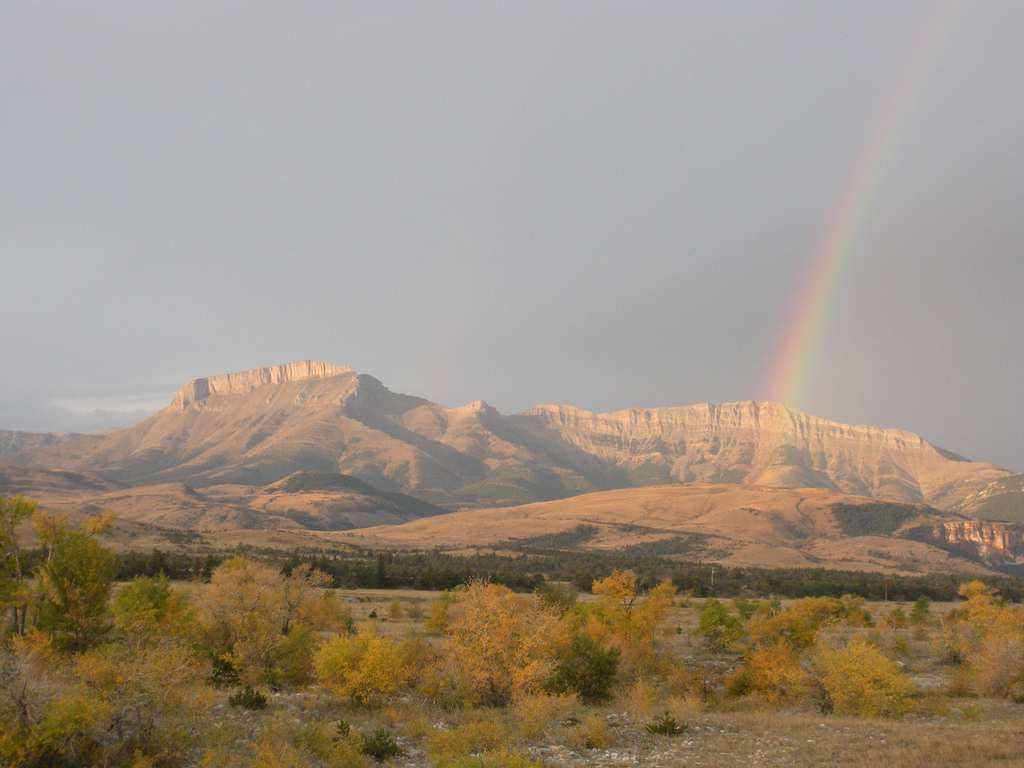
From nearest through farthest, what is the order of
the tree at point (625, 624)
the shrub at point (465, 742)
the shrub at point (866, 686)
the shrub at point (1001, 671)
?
1. the shrub at point (465, 742)
2. the shrub at point (866, 686)
3. the shrub at point (1001, 671)
4. the tree at point (625, 624)

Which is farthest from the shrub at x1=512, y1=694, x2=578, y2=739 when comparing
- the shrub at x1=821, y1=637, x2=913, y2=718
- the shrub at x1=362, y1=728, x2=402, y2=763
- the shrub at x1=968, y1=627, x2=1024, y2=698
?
the shrub at x1=968, y1=627, x2=1024, y2=698

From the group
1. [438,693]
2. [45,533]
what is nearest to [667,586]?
[438,693]

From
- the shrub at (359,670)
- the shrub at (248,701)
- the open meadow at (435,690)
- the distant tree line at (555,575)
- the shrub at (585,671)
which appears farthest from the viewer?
the distant tree line at (555,575)

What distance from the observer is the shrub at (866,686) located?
29.1 metres

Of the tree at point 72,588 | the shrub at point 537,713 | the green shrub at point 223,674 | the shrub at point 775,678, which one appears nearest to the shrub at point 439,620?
the green shrub at point 223,674

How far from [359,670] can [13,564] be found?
55.7ft

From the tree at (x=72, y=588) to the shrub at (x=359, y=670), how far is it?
403 inches

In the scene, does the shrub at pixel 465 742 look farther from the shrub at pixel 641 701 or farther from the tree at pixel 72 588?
the tree at pixel 72 588

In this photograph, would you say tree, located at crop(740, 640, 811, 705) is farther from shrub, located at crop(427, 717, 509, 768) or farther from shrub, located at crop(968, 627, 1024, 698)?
shrub, located at crop(427, 717, 509, 768)

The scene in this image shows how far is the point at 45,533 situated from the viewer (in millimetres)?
29797

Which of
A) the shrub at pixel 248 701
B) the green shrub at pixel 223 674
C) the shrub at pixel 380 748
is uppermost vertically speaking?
the shrub at pixel 380 748

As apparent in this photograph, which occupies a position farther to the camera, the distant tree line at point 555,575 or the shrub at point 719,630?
the distant tree line at point 555,575

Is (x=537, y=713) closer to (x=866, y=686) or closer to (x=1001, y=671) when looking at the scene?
(x=866, y=686)

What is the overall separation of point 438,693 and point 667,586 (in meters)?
34.2
